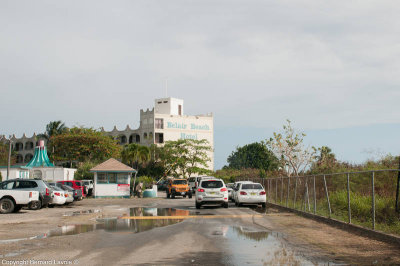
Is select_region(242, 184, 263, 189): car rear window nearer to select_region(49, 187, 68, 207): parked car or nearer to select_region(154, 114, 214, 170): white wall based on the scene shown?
select_region(49, 187, 68, 207): parked car

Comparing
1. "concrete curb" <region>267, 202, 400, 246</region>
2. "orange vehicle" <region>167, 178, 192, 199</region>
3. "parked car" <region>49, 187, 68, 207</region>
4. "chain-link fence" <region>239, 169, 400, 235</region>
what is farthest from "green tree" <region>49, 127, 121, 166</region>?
"concrete curb" <region>267, 202, 400, 246</region>

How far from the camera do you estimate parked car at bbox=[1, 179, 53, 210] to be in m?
23.7

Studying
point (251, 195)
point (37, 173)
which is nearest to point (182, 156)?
point (37, 173)

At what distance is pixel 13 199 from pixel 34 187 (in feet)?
5.37

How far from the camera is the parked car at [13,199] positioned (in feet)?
73.9

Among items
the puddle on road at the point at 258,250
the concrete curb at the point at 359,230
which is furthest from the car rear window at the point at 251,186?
the puddle on road at the point at 258,250

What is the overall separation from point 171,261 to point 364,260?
3.98m

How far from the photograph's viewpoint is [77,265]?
857 centimetres

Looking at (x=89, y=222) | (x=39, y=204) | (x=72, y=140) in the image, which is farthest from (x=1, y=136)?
(x=89, y=222)

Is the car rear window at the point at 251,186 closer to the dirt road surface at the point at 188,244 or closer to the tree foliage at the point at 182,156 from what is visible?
the dirt road surface at the point at 188,244

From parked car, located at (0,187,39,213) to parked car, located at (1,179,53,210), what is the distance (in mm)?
711

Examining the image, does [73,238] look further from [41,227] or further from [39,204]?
[39,204]

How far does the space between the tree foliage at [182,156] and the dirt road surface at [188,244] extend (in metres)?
58.7

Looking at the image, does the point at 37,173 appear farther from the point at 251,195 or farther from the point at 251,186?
the point at 251,195
